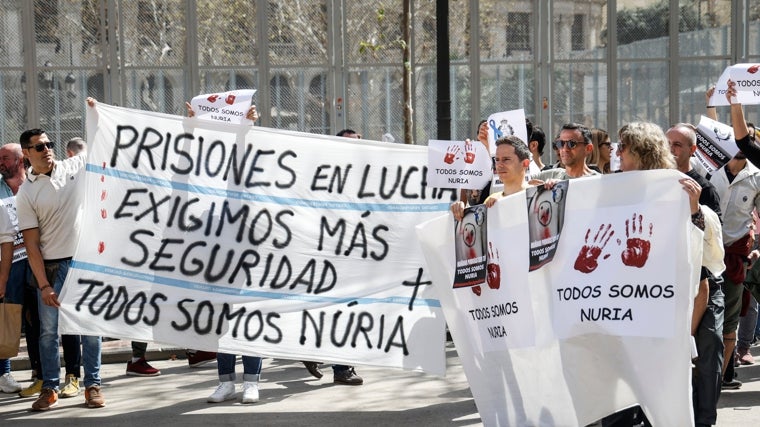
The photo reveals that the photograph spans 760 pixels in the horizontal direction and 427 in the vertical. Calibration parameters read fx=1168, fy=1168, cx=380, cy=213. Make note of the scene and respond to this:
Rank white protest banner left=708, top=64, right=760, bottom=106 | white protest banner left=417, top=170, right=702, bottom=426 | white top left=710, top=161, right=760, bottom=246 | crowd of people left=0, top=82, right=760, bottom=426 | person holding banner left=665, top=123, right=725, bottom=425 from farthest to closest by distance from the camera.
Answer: white top left=710, top=161, right=760, bottom=246
white protest banner left=708, top=64, right=760, bottom=106
crowd of people left=0, top=82, right=760, bottom=426
person holding banner left=665, top=123, right=725, bottom=425
white protest banner left=417, top=170, right=702, bottom=426

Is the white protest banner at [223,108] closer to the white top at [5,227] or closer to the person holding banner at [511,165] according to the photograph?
the white top at [5,227]

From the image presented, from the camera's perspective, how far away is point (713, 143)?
27.8ft

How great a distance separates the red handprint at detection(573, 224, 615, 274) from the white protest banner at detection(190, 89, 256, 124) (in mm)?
2953

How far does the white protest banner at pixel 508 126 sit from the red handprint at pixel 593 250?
96.7 inches

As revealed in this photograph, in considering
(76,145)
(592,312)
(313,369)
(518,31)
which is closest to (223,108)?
(313,369)

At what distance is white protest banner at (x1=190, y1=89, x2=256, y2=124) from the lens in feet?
27.3

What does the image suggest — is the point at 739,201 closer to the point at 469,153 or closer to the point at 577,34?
the point at 469,153

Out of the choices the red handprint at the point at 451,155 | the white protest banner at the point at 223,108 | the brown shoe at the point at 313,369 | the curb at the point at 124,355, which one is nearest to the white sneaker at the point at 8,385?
the curb at the point at 124,355

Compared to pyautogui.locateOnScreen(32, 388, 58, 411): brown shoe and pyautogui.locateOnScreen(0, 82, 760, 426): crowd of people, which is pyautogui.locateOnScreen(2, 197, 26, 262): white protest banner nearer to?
pyautogui.locateOnScreen(0, 82, 760, 426): crowd of people

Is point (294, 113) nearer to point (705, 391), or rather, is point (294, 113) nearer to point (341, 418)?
point (341, 418)

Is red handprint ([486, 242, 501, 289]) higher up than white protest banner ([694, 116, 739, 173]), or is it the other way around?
white protest banner ([694, 116, 739, 173])

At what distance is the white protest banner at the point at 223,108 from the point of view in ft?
27.3

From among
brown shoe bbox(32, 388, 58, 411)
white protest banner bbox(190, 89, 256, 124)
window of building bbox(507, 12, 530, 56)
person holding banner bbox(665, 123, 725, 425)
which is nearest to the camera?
person holding banner bbox(665, 123, 725, 425)

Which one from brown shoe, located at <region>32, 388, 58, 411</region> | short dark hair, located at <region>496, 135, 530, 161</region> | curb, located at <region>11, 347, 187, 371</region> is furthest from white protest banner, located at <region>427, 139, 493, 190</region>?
curb, located at <region>11, 347, 187, 371</region>
